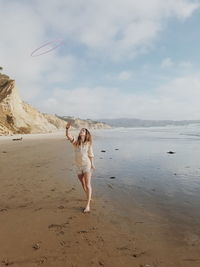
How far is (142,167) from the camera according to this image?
1371cm

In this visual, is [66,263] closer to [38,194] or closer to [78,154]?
[78,154]

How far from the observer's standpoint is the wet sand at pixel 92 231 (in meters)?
4.56

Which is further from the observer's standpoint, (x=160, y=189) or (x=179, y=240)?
(x=160, y=189)

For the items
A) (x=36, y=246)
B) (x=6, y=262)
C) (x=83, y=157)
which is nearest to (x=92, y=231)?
(x=36, y=246)

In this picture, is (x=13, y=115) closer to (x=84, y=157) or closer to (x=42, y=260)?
(x=84, y=157)

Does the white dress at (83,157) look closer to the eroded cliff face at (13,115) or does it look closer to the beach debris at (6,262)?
the beach debris at (6,262)

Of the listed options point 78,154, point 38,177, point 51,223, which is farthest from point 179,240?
point 38,177

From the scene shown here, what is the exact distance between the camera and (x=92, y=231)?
18.8ft

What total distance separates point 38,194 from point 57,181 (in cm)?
206

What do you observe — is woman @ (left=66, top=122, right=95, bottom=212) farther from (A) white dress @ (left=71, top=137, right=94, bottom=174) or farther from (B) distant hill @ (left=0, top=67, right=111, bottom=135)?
(B) distant hill @ (left=0, top=67, right=111, bottom=135)

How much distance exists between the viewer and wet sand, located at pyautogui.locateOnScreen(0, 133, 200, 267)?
15.0 feet

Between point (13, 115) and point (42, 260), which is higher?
point (13, 115)

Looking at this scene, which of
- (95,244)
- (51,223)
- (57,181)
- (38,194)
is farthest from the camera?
(57,181)

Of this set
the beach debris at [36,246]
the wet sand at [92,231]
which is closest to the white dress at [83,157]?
the wet sand at [92,231]
